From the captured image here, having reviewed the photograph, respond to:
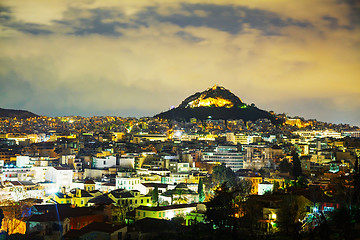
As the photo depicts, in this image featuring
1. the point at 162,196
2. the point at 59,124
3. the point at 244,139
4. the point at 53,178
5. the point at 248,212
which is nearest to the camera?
the point at 248,212

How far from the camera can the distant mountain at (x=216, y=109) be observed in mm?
64562

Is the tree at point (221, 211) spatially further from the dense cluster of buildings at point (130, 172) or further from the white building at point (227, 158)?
the white building at point (227, 158)

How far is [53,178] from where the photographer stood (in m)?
25.8

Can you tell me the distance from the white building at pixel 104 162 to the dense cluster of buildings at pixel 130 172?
0.18 ft

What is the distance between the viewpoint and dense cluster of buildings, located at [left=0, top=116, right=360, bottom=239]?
55.6ft

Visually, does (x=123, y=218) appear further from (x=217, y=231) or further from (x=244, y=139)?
(x=244, y=139)

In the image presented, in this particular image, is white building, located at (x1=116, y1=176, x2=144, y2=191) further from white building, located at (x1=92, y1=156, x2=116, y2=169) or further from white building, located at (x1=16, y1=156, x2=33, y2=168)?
white building, located at (x1=16, y1=156, x2=33, y2=168)

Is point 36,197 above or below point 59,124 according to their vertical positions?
below

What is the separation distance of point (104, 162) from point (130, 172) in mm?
4293

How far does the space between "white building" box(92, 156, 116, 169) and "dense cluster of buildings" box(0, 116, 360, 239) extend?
0.05m

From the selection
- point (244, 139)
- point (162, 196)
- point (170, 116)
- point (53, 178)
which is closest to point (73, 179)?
point (53, 178)

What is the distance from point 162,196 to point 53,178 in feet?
21.8

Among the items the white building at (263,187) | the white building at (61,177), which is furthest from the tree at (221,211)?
the white building at (61,177)

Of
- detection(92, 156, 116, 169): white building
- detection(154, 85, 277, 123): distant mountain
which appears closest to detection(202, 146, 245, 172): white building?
detection(92, 156, 116, 169): white building
